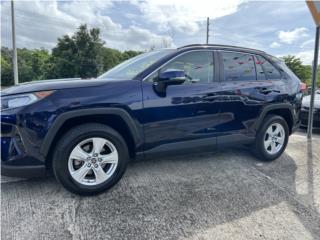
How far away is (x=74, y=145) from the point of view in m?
2.71

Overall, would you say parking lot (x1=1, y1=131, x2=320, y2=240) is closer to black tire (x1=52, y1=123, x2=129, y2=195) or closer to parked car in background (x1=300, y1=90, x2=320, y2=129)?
black tire (x1=52, y1=123, x2=129, y2=195)

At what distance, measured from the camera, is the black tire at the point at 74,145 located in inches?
105

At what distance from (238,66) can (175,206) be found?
84.8 inches

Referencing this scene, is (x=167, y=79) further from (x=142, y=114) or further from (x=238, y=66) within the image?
(x=238, y=66)

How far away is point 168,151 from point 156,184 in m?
0.41

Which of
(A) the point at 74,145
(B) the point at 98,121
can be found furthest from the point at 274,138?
(A) the point at 74,145

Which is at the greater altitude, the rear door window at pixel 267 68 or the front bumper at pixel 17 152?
the rear door window at pixel 267 68

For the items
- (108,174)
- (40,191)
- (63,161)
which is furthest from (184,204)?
(40,191)

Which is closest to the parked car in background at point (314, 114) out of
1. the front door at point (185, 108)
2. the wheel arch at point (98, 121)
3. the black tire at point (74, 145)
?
the front door at point (185, 108)

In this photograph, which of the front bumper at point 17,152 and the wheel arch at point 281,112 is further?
the wheel arch at point 281,112

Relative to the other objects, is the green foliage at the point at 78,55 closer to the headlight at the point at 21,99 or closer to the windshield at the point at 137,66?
the windshield at the point at 137,66

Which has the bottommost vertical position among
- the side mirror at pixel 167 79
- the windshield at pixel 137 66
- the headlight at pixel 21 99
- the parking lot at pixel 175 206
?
the parking lot at pixel 175 206

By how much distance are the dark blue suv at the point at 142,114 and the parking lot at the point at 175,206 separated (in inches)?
11.5

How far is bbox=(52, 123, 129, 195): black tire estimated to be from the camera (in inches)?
105
